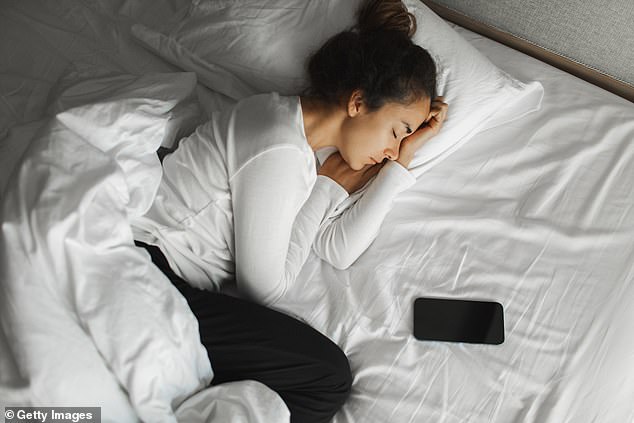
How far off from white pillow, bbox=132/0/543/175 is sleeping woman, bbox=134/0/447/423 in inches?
Answer: 6.8

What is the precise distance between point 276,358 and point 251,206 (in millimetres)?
268

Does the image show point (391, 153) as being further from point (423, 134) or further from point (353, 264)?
point (353, 264)

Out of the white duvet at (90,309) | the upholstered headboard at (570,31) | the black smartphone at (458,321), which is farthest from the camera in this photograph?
the upholstered headboard at (570,31)

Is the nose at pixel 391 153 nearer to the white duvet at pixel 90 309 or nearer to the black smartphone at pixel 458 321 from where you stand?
the black smartphone at pixel 458 321

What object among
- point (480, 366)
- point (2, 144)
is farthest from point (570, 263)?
point (2, 144)

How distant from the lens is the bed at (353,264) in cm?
92

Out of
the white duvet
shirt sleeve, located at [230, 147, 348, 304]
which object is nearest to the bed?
the white duvet

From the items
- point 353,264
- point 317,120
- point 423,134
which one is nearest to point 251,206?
point 317,120

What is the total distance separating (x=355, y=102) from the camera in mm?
1087

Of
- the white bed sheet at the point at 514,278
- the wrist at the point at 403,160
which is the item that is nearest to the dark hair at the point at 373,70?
the wrist at the point at 403,160

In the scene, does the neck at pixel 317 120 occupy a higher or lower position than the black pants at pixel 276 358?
higher

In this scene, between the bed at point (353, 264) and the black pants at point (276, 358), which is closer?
the bed at point (353, 264)

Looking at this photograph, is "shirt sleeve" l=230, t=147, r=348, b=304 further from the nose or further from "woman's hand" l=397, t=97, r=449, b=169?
"woman's hand" l=397, t=97, r=449, b=169

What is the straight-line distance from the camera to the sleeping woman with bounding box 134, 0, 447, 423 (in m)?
1.05
